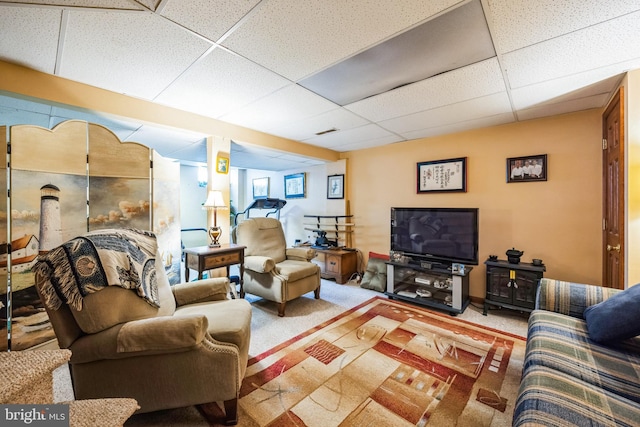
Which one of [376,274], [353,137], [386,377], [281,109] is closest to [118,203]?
[281,109]

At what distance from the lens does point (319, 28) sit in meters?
1.44

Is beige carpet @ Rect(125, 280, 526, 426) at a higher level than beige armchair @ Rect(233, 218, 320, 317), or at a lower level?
lower

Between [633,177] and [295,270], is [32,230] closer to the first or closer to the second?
[295,270]

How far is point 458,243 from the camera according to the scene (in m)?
2.98

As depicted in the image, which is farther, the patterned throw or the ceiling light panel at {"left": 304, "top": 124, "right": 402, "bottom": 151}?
the ceiling light panel at {"left": 304, "top": 124, "right": 402, "bottom": 151}

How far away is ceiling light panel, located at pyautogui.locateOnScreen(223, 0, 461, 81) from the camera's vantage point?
1282 mm

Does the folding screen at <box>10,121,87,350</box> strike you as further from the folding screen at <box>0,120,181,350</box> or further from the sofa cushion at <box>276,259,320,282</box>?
the sofa cushion at <box>276,259,320,282</box>

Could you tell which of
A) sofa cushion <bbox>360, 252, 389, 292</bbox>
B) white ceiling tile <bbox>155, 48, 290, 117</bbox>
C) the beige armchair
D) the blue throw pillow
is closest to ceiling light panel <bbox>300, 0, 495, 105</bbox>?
white ceiling tile <bbox>155, 48, 290, 117</bbox>

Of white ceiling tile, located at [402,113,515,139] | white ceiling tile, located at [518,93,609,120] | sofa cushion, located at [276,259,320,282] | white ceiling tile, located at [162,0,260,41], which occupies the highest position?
white ceiling tile, located at [402,113,515,139]

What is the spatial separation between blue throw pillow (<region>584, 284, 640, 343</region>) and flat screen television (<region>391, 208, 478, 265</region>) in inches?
55.2

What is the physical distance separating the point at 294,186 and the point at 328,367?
3971mm

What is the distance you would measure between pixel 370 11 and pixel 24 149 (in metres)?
2.65

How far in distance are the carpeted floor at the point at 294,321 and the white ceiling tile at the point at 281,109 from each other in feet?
7.24

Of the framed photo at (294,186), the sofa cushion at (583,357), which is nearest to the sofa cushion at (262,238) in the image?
the framed photo at (294,186)
